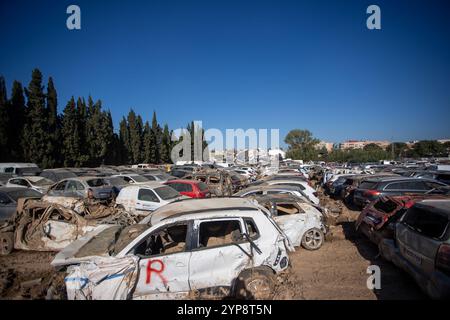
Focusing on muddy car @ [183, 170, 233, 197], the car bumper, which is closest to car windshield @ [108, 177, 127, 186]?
muddy car @ [183, 170, 233, 197]

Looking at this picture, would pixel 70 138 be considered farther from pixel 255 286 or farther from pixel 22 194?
pixel 255 286

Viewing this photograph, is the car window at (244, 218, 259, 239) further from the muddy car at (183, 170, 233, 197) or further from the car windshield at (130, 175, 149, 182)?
the car windshield at (130, 175, 149, 182)

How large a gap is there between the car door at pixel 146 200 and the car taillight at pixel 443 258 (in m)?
7.05

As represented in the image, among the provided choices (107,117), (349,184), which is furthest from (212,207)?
(107,117)

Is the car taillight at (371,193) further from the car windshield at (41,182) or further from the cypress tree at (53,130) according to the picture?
the cypress tree at (53,130)

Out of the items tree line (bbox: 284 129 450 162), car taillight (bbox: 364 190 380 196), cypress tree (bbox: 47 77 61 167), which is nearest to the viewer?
car taillight (bbox: 364 190 380 196)

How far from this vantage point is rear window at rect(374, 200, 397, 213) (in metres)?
5.53

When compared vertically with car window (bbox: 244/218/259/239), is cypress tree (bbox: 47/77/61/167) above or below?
above

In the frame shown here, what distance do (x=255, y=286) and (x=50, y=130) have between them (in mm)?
38006

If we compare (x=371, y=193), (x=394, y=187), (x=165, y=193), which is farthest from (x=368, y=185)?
(x=165, y=193)

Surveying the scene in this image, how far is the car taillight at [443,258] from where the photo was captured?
9.87 feet

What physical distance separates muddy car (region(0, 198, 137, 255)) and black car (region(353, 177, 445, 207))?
8.82 meters
